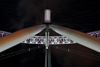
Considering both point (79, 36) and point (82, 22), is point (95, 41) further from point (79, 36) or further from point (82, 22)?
point (82, 22)

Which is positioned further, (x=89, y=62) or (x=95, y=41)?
(x=89, y=62)

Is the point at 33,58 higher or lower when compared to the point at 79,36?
lower

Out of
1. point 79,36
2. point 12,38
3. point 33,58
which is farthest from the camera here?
point 33,58

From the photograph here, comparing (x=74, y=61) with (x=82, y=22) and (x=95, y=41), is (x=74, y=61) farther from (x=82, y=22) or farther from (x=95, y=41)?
(x=95, y=41)

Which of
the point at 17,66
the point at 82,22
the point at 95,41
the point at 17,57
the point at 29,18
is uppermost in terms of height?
the point at 29,18

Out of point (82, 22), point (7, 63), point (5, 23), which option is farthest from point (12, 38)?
point (7, 63)

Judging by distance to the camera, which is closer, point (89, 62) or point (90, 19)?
point (90, 19)

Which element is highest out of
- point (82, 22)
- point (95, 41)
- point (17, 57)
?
point (82, 22)

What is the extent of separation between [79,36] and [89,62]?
2411 centimetres

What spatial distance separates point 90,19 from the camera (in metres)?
16.9

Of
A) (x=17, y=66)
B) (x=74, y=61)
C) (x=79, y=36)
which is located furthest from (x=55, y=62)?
(x=79, y=36)

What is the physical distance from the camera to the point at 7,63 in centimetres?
2630

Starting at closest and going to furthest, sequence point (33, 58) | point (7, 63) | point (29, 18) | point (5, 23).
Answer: point (5, 23) < point (29, 18) < point (7, 63) < point (33, 58)

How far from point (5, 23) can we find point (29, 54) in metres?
12.0
